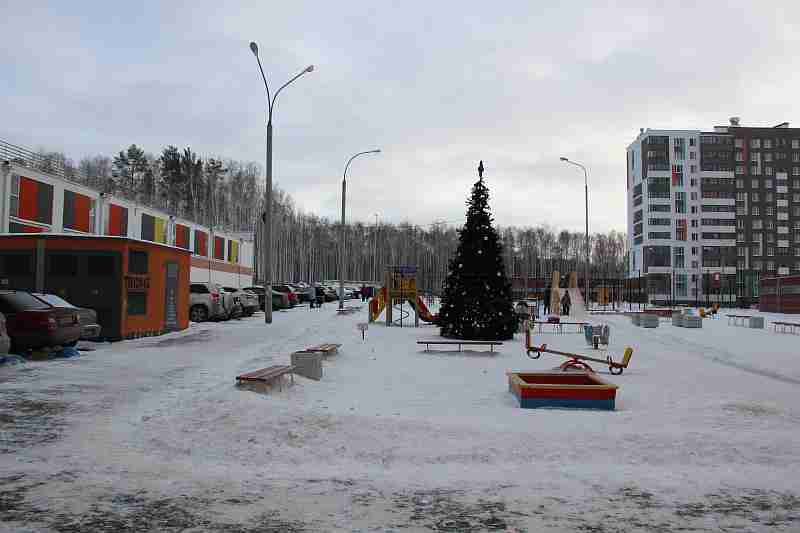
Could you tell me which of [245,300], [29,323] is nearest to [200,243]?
[245,300]

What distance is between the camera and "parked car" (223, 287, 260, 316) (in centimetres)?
3103

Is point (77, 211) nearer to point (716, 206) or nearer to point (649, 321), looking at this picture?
point (649, 321)

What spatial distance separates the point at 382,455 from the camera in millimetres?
6816

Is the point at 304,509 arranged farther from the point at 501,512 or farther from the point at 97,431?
the point at 97,431

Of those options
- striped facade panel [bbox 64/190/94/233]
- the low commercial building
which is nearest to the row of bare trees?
striped facade panel [bbox 64/190/94/233]

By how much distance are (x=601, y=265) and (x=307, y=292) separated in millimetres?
101852

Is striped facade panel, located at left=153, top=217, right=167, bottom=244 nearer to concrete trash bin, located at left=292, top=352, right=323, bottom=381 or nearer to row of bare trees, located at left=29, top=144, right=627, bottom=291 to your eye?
row of bare trees, located at left=29, top=144, right=627, bottom=291

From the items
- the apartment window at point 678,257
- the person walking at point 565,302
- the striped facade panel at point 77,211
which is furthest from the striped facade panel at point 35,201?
the apartment window at point 678,257

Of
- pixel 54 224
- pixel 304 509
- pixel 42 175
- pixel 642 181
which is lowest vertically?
pixel 304 509

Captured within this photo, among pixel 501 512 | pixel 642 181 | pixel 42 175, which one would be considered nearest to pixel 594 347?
pixel 501 512

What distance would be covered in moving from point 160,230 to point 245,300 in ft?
67.8

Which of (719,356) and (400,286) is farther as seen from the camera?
(400,286)

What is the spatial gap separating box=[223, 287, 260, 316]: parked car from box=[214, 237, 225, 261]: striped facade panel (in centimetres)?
2858

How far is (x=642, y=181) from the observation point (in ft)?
335
